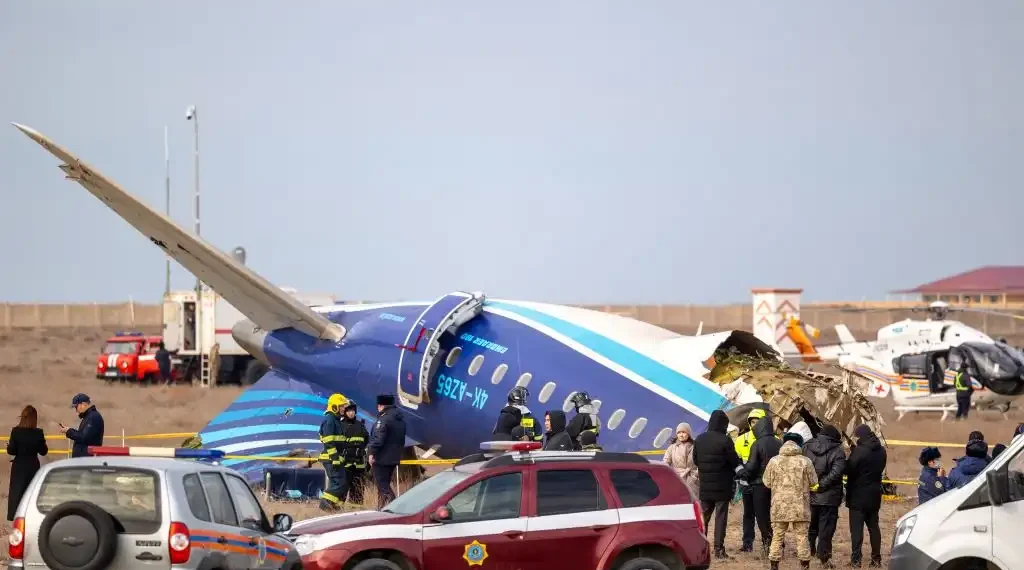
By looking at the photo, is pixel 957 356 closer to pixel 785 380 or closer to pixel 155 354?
pixel 785 380

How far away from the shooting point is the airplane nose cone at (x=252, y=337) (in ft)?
84.3

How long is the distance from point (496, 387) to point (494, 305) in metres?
2.12

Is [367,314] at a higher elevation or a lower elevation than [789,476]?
higher

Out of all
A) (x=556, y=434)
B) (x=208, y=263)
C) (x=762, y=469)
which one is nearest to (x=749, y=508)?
(x=762, y=469)

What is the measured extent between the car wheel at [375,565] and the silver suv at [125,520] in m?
1.26

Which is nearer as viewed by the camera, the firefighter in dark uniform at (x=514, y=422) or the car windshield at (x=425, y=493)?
the car windshield at (x=425, y=493)

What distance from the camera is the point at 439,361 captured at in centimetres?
2303

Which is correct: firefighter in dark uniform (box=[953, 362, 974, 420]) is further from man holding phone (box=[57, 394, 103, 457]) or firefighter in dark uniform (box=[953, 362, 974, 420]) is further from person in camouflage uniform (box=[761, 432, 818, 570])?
man holding phone (box=[57, 394, 103, 457])

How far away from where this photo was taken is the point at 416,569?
1350 centimetres

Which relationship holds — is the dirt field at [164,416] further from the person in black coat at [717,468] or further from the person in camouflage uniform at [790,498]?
the person in camouflage uniform at [790,498]

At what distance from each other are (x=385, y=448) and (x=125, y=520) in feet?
28.1

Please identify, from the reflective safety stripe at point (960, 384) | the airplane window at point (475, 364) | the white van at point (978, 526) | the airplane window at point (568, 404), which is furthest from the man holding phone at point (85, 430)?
the reflective safety stripe at point (960, 384)

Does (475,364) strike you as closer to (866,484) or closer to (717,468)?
(717,468)

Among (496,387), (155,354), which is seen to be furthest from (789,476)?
(155,354)
